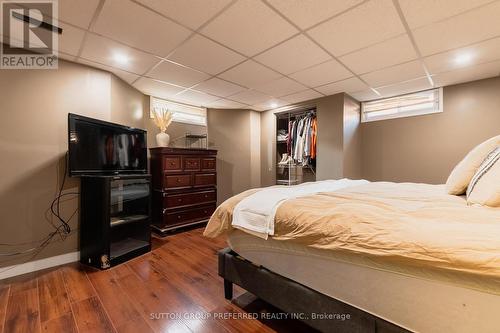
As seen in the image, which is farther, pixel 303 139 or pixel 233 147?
pixel 233 147

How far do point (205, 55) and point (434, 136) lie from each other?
3424 millimetres

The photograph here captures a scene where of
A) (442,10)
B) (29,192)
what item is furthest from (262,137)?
(29,192)

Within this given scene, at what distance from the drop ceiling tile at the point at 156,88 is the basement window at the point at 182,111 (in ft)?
0.52

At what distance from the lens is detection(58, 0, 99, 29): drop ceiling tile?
1.51 metres

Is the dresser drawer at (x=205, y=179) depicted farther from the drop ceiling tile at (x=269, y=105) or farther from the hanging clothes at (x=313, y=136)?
the hanging clothes at (x=313, y=136)

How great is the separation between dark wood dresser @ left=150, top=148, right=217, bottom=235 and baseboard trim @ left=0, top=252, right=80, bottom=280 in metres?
1.01

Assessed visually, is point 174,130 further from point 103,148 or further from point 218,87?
point 103,148

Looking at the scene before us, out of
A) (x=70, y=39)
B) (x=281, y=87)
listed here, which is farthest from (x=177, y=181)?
(x=281, y=87)

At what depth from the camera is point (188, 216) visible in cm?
335

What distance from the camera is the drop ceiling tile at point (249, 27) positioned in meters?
1.59

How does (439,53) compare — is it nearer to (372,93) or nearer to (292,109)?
(372,93)

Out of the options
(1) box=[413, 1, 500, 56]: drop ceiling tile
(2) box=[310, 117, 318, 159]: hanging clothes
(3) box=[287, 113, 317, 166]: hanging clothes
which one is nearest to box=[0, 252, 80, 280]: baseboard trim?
(3) box=[287, 113, 317, 166]: hanging clothes

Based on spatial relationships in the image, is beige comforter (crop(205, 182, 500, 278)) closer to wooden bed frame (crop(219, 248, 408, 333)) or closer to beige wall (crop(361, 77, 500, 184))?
wooden bed frame (crop(219, 248, 408, 333))

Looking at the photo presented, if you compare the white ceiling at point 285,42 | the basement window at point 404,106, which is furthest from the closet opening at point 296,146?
the basement window at point 404,106
